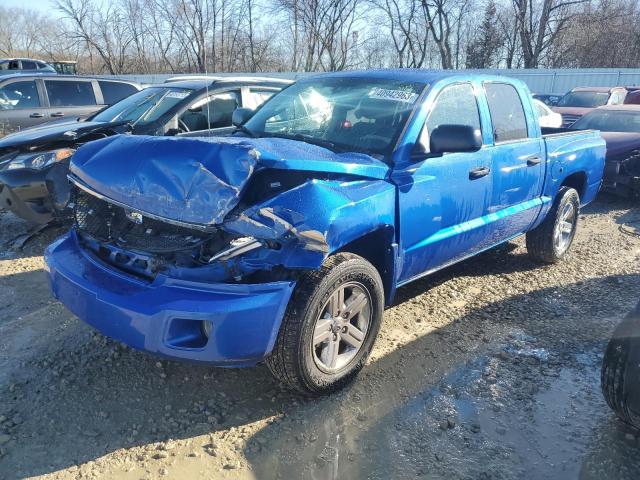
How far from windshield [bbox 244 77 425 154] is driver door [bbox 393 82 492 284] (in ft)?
0.73

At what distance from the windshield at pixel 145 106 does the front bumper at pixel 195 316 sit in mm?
3759

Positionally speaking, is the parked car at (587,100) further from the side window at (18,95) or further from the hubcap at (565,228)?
the side window at (18,95)

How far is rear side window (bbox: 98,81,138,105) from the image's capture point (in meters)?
9.91

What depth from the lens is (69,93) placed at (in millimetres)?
9594

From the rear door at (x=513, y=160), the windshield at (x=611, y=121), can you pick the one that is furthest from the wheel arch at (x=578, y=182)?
the windshield at (x=611, y=121)

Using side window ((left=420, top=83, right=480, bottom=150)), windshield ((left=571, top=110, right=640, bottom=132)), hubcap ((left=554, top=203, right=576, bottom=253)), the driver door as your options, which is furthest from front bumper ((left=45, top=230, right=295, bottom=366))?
windshield ((left=571, top=110, right=640, bottom=132))

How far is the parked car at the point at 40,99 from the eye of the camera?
9.27 m

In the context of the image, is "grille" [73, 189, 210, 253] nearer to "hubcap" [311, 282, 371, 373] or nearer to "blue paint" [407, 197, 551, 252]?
"hubcap" [311, 282, 371, 373]

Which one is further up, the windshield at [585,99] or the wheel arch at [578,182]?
the windshield at [585,99]

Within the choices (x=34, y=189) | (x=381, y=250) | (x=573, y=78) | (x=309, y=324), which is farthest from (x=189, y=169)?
(x=573, y=78)

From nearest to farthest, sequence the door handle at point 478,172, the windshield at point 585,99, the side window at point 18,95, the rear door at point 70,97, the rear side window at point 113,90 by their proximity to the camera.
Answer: the door handle at point 478,172 < the side window at point 18,95 < the rear door at point 70,97 < the rear side window at point 113,90 < the windshield at point 585,99

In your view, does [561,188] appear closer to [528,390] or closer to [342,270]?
[528,390]

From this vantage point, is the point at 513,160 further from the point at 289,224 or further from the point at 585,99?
the point at 585,99

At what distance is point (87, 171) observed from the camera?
2.90 meters
